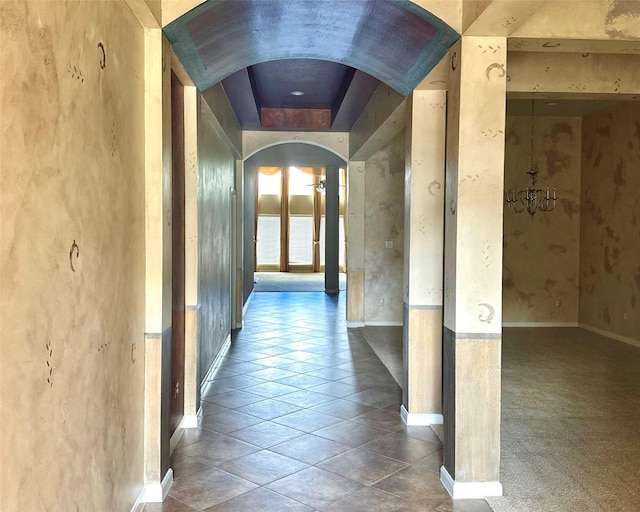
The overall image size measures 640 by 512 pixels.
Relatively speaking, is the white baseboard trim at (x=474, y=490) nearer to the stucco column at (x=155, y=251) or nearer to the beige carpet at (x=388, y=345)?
the stucco column at (x=155, y=251)

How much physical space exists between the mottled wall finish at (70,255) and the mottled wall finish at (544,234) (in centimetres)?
699

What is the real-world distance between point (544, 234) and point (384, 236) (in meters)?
2.56

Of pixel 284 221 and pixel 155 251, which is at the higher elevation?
pixel 284 221

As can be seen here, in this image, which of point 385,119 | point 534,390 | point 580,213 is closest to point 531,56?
point 385,119

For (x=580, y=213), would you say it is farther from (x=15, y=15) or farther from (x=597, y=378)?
(x=15, y=15)

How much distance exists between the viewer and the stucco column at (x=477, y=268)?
284 centimetres

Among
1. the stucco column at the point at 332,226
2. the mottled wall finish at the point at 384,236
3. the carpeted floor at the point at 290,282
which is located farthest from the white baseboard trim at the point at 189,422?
the carpeted floor at the point at 290,282

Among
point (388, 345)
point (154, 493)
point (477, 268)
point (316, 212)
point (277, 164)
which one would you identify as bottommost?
point (388, 345)

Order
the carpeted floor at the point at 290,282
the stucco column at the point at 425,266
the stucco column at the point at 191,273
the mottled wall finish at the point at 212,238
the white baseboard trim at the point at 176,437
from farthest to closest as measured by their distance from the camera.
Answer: the carpeted floor at the point at 290,282 < the mottled wall finish at the point at 212,238 < the stucco column at the point at 425,266 < the stucco column at the point at 191,273 < the white baseboard trim at the point at 176,437

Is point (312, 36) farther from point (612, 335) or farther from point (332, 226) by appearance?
point (332, 226)

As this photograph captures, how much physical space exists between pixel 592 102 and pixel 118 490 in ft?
24.6

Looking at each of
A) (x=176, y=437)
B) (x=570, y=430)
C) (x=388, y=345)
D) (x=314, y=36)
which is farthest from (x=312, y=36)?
(x=388, y=345)

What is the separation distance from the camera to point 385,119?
5.10 m

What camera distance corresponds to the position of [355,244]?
26.8ft
